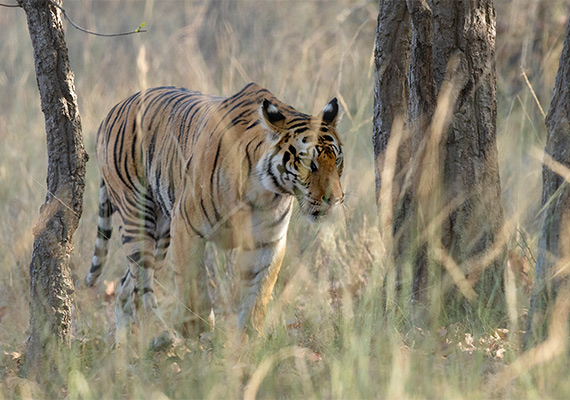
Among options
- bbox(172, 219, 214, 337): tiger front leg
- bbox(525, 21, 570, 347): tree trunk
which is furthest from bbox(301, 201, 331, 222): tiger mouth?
bbox(525, 21, 570, 347): tree trunk

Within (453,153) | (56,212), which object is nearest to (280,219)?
(453,153)

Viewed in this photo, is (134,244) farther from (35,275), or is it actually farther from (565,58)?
(565,58)

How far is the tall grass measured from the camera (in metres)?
3.16

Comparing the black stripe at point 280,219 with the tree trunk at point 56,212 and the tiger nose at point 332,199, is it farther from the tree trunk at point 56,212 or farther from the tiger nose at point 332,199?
the tree trunk at point 56,212

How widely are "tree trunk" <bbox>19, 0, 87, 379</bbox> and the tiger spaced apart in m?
0.39

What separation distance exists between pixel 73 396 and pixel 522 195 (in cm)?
351

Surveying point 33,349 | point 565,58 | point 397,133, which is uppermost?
point 565,58

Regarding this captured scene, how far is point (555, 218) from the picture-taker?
331 cm

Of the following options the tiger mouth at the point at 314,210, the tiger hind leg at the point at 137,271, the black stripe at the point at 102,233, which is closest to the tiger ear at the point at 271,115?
the tiger mouth at the point at 314,210

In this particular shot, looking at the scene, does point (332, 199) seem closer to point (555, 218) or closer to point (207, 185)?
point (207, 185)

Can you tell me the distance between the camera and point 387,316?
383cm

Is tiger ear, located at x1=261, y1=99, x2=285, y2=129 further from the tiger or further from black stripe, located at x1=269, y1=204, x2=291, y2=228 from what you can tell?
black stripe, located at x1=269, y1=204, x2=291, y2=228

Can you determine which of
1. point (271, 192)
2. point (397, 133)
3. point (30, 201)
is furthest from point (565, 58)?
point (30, 201)

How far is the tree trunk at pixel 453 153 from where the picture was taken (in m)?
3.86
